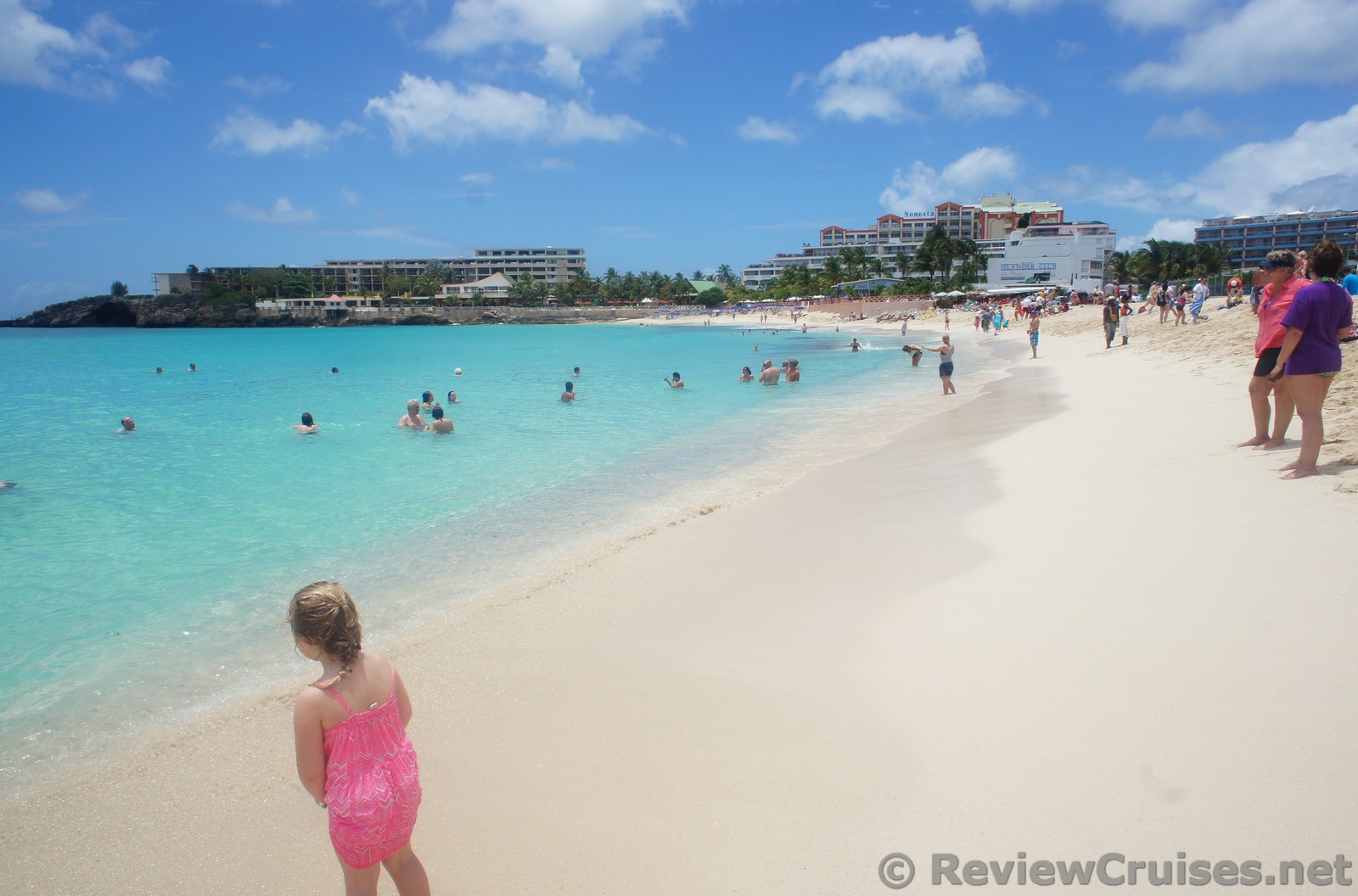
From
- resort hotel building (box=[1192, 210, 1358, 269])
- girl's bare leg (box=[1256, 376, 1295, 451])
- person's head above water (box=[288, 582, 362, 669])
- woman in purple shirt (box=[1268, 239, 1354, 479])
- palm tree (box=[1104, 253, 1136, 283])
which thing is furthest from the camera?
resort hotel building (box=[1192, 210, 1358, 269])

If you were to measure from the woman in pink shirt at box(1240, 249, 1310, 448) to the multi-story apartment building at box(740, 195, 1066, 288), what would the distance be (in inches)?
4162

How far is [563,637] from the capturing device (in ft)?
15.6

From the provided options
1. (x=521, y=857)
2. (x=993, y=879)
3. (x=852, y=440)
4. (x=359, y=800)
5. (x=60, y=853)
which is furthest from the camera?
(x=852, y=440)

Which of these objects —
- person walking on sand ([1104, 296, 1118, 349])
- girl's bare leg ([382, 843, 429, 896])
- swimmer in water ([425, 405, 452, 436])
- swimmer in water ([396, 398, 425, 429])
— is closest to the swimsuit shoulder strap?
girl's bare leg ([382, 843, 429, 896])

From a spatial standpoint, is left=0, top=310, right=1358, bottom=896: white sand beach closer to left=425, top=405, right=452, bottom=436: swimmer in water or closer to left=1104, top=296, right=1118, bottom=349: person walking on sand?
left=425, top=405, right=452, bottom=436: swimmer in water

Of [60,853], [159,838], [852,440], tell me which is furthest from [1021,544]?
[852,440]

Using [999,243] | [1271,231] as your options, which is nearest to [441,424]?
[999,243]

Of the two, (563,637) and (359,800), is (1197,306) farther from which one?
(359,800)

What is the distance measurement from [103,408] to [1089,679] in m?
27.9

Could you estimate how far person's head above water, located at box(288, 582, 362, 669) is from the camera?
80.9 inches

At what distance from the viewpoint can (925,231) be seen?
13850 centimetres

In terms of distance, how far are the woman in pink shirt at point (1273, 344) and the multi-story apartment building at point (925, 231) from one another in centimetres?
10572

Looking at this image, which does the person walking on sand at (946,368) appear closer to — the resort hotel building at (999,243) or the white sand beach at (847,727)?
the white sand beach at (847,727)

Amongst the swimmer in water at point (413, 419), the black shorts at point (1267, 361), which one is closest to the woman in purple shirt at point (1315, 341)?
the black shorts at point (1267, 361)
